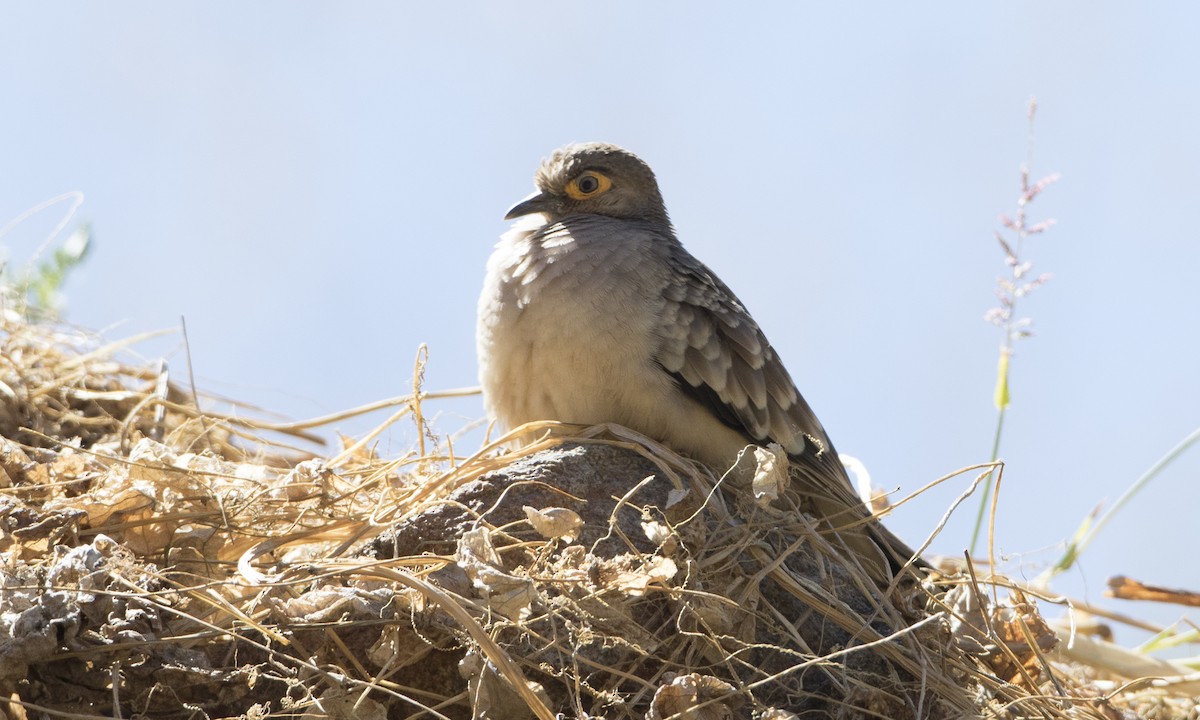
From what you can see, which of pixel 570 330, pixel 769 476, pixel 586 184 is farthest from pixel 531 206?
pixel 769 476

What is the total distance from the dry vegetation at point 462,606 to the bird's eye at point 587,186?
47.4 inches

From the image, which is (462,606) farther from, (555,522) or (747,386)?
(747,386)

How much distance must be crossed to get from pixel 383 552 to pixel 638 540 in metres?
0.68

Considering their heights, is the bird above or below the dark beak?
below

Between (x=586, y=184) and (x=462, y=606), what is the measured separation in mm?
2487

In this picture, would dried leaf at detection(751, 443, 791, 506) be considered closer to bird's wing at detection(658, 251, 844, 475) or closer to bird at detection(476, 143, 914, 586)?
bird at detection(476, 143, 914, 586)

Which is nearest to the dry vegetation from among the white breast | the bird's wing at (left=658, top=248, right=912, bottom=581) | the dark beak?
the white breast

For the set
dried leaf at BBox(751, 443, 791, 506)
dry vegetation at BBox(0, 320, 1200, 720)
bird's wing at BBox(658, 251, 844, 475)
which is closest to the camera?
dry vegetation at BBox(0, 320, 1200, 720)

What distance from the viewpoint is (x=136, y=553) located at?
3188 mm

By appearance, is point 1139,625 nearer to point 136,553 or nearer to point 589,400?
point 589,400

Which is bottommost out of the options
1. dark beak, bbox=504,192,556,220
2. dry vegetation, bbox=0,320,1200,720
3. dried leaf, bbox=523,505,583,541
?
dry vegetation, bbox=0,320,1200,720

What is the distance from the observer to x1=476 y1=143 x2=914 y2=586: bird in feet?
13.0

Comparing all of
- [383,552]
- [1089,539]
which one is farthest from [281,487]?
[1089,539]

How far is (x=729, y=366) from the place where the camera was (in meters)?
4.12
